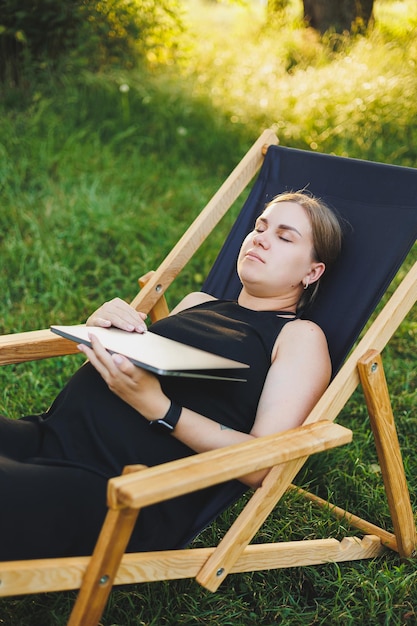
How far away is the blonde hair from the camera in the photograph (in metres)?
2.75

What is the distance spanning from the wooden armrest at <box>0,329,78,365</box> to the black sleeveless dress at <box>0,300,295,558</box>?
258 mm

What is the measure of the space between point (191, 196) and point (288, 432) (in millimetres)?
3648

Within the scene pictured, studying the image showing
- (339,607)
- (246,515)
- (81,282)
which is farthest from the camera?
(81,282)

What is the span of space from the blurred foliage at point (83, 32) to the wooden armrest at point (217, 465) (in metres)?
5.06

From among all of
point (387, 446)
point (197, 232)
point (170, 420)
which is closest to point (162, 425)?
point (170, 420)

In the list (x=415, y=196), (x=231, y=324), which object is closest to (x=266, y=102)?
(x=415, y=196)

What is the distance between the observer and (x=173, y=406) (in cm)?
→ 229

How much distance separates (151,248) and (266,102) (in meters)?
2.07

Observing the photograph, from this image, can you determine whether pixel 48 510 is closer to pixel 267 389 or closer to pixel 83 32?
pixel 267 389

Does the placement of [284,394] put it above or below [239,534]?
above

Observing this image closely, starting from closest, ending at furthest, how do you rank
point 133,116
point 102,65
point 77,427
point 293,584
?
1. point 77,427
2. point 293,584
3. point 133,116
4. point 102,65

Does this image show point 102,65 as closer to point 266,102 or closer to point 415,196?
point 266,102

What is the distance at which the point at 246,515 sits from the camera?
2256mm

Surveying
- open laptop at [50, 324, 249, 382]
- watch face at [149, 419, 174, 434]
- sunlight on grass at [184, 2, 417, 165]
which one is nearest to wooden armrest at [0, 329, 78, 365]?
open laptop at [50, 324, 249, 382]
